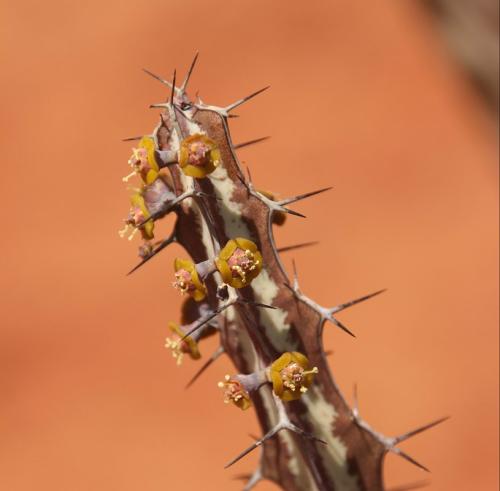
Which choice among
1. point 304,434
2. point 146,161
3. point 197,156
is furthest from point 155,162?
point 304,434

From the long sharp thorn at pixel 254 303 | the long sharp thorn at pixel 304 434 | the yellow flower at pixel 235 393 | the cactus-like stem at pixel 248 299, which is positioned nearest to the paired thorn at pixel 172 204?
the cactus-like stem at pixel 248 299

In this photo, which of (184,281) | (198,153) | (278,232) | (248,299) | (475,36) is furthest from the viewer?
(475,36)

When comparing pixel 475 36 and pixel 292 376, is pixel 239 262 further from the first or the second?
pixel 475 36

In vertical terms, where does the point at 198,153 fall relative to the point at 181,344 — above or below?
above

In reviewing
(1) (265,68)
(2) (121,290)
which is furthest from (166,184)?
(1) (265,68)

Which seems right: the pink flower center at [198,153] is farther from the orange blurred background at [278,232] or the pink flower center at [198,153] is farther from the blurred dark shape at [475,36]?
the blurred dark shape at [475,36]

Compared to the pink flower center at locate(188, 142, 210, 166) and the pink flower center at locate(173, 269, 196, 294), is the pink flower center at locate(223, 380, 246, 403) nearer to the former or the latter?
the pink flower center at locate(173, 269, 196, 294)

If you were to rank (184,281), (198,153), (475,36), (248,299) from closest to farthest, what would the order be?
(198,153) → (184,281) → (248,299) → (475,36)
